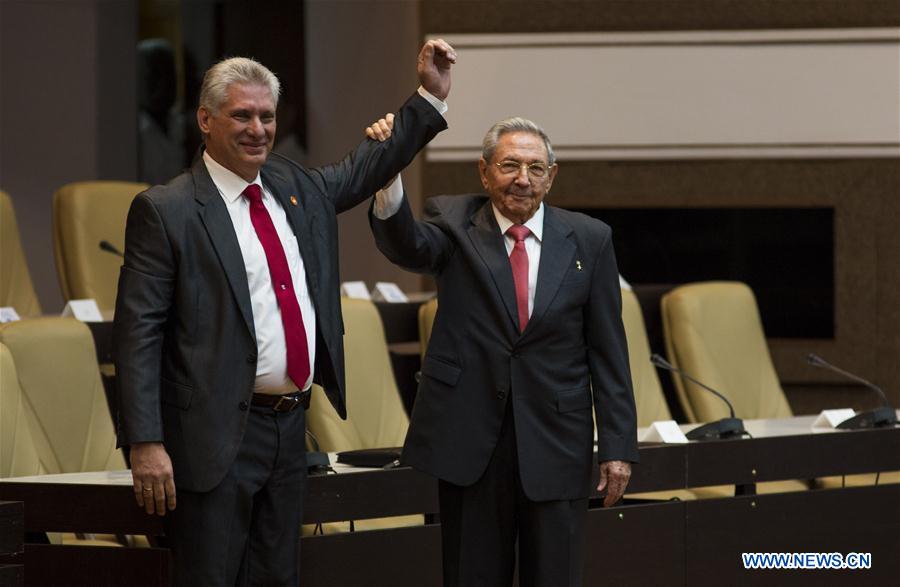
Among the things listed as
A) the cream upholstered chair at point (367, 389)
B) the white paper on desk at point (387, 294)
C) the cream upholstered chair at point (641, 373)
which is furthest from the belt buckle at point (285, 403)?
the white paper on desk at point (387, 294)

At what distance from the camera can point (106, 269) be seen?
16.3ft

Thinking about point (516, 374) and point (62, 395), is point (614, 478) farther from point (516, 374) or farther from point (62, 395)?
point (62, 395)

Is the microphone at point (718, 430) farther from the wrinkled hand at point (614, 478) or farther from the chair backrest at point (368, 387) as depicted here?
the wrinkled hand at point (614, 478)

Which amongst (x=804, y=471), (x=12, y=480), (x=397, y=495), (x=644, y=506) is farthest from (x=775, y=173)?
(x=12, y=480)

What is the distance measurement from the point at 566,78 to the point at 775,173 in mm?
924

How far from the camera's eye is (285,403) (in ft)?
7.92

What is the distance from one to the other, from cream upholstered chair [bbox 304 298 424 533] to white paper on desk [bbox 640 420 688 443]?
0.72 meters

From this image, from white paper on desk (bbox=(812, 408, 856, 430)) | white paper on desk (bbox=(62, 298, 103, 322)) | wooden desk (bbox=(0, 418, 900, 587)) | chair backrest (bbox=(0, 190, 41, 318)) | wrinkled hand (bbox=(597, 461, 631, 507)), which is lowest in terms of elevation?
wooden desk (bbox=(0, 418, 900, 587))

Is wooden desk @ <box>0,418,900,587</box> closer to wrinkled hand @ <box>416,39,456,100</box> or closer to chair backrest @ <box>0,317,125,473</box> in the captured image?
chair backrest @ <box>0,317,125,473</box>

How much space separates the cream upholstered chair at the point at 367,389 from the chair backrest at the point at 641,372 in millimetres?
810

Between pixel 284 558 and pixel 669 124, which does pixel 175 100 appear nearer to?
pixel 669 124

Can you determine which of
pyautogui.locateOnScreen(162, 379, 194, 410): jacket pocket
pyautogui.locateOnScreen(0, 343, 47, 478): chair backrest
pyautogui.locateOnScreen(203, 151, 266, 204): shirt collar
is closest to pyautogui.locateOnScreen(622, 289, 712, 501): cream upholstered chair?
pyautogui.locateOnScreen(0, 343, 47, 478): chair backrest

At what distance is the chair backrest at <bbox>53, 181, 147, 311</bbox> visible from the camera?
494cm

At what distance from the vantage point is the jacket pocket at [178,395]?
2.34 meters
